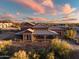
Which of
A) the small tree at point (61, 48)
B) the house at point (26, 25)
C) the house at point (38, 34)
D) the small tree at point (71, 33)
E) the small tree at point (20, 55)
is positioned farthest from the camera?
the house at point (38, 34)

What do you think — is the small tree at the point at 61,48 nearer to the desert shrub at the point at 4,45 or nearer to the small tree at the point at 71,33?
the small tree at the point at 71,33

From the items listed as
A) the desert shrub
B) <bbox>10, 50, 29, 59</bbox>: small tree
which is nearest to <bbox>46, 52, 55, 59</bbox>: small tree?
<bbox>10, 50, 29, 59</bbox>: small tree

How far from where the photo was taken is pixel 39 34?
675cm

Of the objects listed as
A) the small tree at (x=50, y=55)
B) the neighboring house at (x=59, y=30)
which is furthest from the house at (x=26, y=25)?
the small tree at (x=50, y=55)

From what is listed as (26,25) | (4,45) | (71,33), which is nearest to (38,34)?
(26,25)

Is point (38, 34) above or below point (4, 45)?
above

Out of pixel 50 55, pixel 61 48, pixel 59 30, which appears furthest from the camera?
pixel 59 30

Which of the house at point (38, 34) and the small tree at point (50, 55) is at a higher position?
the house at point (38, 34)

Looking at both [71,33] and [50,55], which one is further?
[71,33]

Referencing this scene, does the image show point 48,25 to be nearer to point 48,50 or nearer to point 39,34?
point 39,34

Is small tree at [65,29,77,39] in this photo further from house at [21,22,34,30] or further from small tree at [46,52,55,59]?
small tree at [46,52,55,59]

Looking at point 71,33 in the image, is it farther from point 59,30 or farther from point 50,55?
point 50,55

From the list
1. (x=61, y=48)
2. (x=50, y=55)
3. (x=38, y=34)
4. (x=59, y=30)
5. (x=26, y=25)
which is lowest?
(x=50, y=55)

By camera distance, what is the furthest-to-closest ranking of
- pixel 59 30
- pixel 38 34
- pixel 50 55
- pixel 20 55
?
1. pixel 38 34
2. pixel 59 30
3. pixel 50 55
4. pixel 20 55
